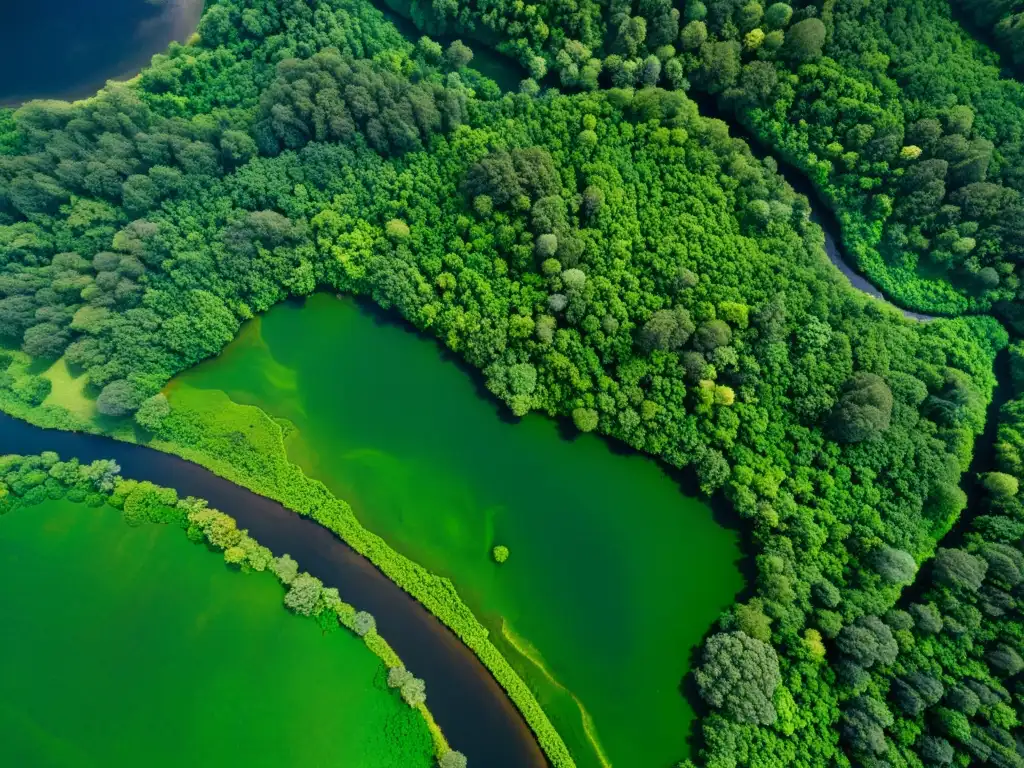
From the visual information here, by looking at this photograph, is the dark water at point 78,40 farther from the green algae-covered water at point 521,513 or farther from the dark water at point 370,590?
the dark water at point 370,590

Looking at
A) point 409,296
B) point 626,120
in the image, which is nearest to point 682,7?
point 626,120

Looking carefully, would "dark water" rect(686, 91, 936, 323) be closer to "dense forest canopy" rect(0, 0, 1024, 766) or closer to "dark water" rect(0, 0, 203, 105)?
"dense forest canopy" rect(0, 0, 1024, 766)

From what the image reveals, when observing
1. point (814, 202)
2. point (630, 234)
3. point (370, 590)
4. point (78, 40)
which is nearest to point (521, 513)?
point (370, 590)

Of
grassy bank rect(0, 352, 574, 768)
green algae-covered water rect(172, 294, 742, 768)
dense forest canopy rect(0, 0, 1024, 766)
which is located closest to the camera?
green algae-covered water rect(172, 294, 742, 768)

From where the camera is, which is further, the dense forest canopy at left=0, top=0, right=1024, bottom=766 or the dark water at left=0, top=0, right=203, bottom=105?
the dark water at left=0, top=0, right=203, bottom=105

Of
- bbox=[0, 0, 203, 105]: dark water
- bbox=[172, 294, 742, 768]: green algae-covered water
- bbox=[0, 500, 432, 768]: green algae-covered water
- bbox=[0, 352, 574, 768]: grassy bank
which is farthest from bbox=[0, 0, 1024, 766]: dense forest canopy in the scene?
bbox=[0, 500, 432, 768]: green algae-covered water

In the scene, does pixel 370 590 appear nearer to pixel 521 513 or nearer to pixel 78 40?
pixel 521 513
